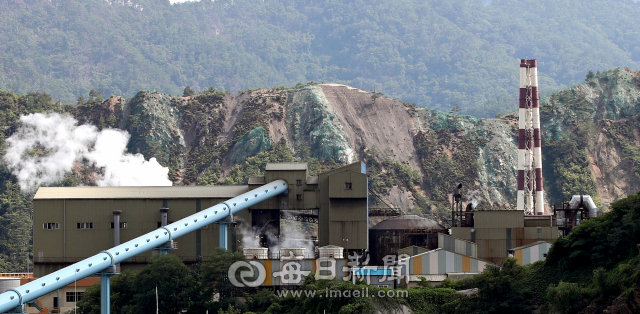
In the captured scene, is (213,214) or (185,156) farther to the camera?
(185,156)

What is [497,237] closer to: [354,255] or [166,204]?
[354,255]

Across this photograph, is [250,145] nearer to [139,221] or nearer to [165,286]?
[139,221]

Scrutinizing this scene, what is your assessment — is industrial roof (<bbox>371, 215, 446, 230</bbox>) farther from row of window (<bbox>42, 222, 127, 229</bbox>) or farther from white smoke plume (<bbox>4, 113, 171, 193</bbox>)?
white smoke plume (<bbox>4, 113, 171, 193</bbox>)

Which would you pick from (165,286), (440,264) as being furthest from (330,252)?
(165,286)

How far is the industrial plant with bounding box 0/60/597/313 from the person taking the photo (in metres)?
76.2

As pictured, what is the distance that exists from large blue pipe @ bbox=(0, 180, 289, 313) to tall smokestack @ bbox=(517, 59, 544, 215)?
3293 centimetres

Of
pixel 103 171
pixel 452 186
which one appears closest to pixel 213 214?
pixel 103 171

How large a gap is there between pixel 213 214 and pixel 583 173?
8502 cm

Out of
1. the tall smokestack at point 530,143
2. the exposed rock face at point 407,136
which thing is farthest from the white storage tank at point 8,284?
the exposed rock face at point 407,136

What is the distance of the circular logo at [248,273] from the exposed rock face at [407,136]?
62.3m

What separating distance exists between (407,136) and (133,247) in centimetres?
8486

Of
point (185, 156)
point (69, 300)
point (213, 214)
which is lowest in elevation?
point (69, 300)

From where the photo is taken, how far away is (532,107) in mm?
107000

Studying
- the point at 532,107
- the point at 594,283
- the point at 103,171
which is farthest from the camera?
the point at 103,171
